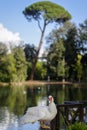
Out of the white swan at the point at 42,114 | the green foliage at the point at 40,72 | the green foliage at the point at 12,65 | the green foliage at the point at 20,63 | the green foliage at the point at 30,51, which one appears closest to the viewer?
the white swan at the point at 42,114

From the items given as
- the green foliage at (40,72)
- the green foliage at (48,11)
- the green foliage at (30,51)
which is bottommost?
the green foliage at (40,72)

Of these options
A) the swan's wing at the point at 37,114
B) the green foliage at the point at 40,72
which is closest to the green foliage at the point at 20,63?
the green foliage at the point at 40,72

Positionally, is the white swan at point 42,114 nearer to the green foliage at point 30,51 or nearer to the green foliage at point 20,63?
the green foliage at point 20,63

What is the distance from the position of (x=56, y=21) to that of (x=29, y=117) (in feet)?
164

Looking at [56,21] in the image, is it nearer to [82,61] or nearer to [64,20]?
[64,20]

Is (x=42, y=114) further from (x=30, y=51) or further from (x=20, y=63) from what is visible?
(x=30, y=51)

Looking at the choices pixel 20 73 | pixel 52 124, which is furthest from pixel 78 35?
pixel 52 124

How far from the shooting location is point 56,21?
191ft

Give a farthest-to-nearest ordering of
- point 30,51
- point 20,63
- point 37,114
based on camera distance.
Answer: point 30,51 < point 20,63 < point 37,114

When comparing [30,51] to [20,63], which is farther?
[30,51]

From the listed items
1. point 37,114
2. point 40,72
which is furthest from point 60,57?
point 37,114

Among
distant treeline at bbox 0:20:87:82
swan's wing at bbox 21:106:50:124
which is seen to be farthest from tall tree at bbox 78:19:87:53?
swan's wing at bbox 21:106:50:124

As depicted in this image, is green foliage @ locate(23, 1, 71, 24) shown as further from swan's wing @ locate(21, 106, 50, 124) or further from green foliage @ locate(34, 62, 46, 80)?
swan's wing @ locate(21, 106, 50, 124)

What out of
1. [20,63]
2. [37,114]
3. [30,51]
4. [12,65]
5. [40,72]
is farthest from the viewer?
[30,51]
